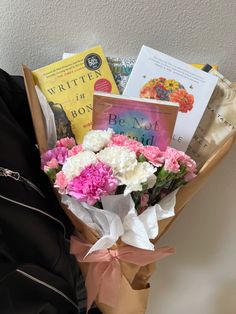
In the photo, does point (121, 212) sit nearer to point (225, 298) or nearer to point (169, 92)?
point (169, 92)

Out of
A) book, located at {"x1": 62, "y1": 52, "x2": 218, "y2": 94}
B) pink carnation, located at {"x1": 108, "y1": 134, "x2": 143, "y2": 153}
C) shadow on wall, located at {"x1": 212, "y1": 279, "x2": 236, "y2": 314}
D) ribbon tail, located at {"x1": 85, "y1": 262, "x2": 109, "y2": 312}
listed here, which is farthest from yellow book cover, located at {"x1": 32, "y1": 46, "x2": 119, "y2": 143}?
shadow on wall, located at {"x1": 212, "y1": 279, "x2": 236, "y2": 314}

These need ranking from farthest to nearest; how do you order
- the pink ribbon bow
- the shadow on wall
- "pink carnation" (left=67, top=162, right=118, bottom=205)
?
the shadow on wall → the pink ribbon bow → "pink carnation" (left=67, top=162, right=118, bottom=205)

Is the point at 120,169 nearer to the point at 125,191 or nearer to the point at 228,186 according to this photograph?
the point at 125,191

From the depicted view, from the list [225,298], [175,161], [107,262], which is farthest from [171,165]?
[225,298]

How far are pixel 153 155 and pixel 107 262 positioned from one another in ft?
0.77

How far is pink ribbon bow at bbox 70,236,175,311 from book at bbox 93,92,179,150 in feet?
0.65

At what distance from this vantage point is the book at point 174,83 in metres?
0.82

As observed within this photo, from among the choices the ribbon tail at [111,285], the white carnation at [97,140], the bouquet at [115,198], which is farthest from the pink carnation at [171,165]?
the ribbon tail at [111,285]

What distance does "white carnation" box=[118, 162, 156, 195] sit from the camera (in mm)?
664

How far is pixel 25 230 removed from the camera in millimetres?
749

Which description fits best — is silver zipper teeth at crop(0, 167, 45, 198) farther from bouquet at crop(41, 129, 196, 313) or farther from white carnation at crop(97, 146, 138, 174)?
white carnation at crop(97, 146, 138, 174)

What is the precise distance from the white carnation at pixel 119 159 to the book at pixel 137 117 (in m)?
0.09

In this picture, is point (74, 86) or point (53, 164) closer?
point (53, 164)

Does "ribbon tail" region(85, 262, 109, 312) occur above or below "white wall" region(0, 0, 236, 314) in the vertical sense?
below
